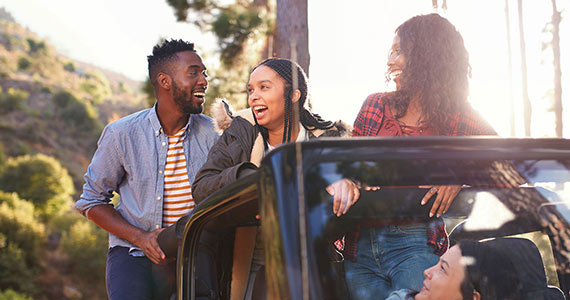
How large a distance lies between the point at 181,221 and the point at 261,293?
49 centimetres

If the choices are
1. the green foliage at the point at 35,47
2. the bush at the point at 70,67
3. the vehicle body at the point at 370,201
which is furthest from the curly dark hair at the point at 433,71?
the bush at the point at 70,67

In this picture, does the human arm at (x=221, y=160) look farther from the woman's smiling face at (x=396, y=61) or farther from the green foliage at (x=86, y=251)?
the green foliage at (x=86, y=251)

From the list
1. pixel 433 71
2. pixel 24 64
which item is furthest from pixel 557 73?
pixel 24 64

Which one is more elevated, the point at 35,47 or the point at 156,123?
the point at 35,47

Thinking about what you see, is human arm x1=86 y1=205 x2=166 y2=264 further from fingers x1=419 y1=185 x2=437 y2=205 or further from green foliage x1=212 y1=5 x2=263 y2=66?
green foliage x1=212 y1=5 x2=263 y2=66

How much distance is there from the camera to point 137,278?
2.92m

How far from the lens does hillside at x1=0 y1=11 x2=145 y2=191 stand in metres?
50.2

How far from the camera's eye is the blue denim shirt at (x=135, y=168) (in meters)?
3.37

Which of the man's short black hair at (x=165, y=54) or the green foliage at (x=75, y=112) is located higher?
the green foliage at (x=75, y=112)

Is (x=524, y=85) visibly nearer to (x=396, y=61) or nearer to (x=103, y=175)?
(x=396, y=61)

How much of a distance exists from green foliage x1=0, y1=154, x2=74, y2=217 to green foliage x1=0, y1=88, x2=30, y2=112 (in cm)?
1612

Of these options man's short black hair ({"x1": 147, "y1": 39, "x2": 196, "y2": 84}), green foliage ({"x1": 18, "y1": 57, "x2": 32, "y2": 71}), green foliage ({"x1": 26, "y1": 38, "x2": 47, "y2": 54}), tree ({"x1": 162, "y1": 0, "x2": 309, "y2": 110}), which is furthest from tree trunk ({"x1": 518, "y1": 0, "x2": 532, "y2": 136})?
green foliage ({"x1": 26, "y1": 38, "x2": 47, "y2": 54})

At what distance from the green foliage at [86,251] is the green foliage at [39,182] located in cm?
572

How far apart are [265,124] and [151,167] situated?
893mm
